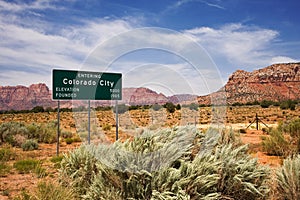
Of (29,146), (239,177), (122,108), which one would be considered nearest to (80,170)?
(239,177)

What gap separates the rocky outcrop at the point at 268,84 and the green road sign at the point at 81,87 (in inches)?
3612

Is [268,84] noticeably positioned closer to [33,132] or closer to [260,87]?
[260,87]

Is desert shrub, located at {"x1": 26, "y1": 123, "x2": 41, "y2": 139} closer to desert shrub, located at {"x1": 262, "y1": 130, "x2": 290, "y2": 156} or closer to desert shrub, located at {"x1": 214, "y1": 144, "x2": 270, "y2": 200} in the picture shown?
desert shrub, located at {"x1": 262, "y1": 130, "x2": 290, "y2": 156}

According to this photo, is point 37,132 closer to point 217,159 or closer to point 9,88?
point 217,159

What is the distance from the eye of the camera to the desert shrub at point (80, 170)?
493cm

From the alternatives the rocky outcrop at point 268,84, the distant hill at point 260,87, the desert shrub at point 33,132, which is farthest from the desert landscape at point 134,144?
the rocky outcrop at point 268,84

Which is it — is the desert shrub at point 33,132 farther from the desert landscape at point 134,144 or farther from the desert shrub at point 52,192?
the desert shrub at point 52,192

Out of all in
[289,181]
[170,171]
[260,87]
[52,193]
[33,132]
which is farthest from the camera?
[260,87]

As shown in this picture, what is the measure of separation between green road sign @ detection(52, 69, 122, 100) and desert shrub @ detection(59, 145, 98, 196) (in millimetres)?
4725

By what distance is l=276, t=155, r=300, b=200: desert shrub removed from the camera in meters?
4.80

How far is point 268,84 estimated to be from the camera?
126 meters

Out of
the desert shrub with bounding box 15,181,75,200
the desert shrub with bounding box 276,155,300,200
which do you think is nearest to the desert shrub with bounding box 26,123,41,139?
the desert shrub with bounding box 15,181,75,200

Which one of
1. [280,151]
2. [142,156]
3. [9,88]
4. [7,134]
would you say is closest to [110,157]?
[142,156]

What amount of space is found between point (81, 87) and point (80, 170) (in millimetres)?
5643
